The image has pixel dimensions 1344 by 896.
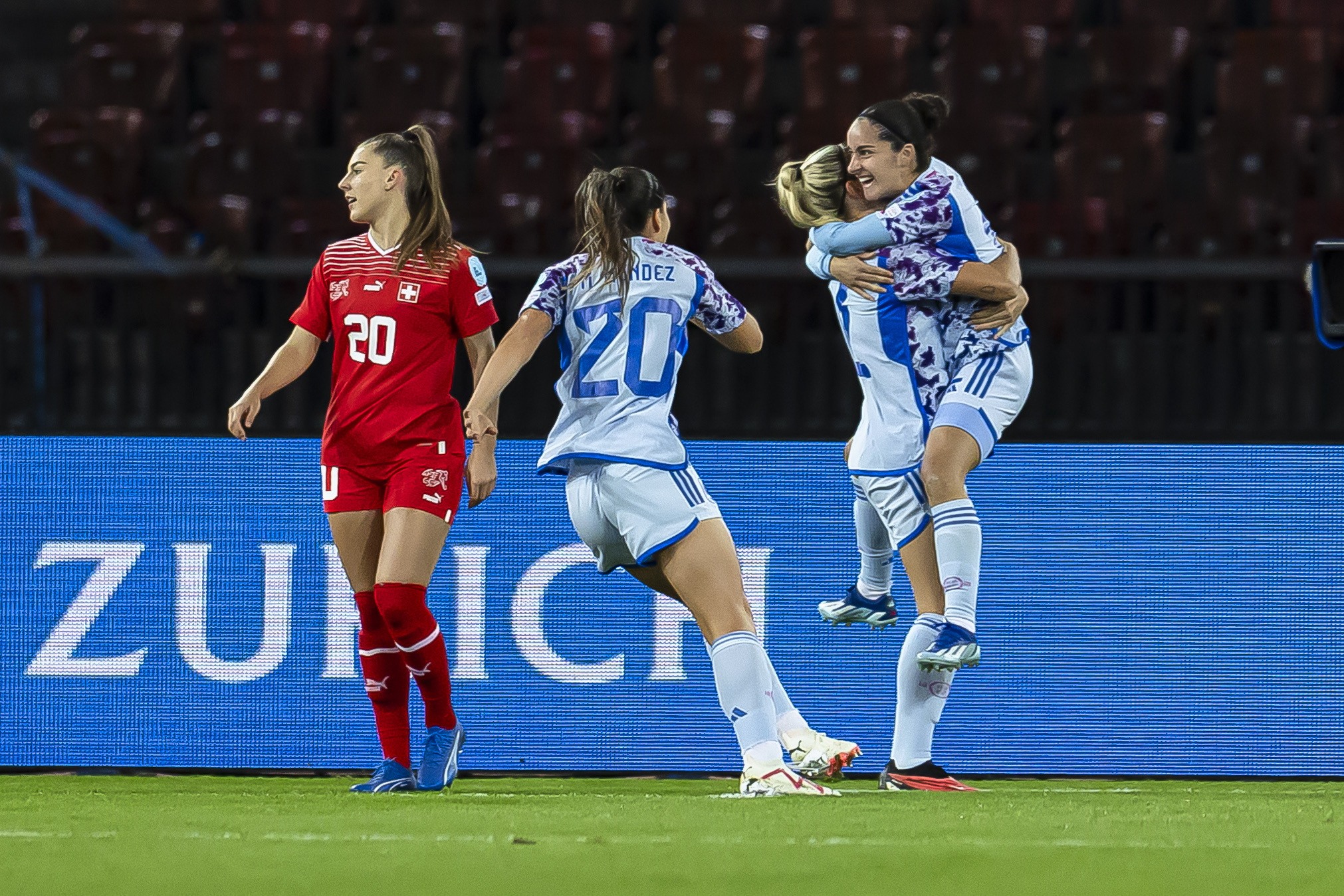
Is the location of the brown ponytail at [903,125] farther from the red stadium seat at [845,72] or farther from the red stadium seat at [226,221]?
the red stadium seat at [226,221]

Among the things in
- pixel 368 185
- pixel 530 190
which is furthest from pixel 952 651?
pixel 530 190

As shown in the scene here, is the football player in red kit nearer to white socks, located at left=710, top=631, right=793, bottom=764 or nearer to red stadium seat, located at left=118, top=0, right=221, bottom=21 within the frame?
white socks, located at left=710, top=631, right=793, bottom=764

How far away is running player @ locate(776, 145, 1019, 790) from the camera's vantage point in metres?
4.71

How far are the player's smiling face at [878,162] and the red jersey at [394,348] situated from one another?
41.0 inches

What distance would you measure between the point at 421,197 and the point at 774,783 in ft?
5.75

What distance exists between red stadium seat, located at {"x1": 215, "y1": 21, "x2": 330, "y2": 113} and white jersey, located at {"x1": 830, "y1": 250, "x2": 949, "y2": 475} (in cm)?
363

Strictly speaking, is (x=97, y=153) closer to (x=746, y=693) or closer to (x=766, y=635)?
(x=766, y=635)

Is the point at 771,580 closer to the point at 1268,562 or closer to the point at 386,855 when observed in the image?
the point at 1268,562

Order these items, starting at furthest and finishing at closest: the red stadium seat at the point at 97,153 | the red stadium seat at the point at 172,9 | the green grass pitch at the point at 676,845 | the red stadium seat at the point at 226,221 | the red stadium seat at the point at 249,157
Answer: the red stadium seat at the point at 172,9, the red stadium seat at the point at 97,153, the red stadium seat at the point at 249,157, the red stadium seat at the point at 226,221, the green grass pitch at the point at 676,845

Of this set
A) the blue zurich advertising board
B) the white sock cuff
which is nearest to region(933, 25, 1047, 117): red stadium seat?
the blue zurich advertising board

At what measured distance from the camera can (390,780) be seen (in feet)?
15.3

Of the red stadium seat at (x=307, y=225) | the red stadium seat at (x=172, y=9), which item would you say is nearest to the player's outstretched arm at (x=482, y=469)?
the red stadium seat at (x=307, y=225)

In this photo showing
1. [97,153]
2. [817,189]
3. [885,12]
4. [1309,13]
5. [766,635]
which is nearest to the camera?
[817,189]

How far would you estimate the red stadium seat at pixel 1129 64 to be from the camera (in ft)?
24.8
